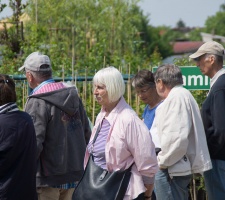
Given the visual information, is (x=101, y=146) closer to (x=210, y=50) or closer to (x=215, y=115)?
(x=215, y=115)

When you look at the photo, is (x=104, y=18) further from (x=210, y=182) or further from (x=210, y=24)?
(x=210, y=24)

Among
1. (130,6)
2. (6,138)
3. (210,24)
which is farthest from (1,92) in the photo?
(210,24)

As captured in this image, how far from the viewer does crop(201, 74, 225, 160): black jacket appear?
5.44m

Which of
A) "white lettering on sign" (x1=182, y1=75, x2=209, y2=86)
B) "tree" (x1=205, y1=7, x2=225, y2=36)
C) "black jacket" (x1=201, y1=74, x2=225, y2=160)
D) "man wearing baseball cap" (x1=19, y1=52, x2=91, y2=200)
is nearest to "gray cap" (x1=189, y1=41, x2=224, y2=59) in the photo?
"black jacket" (x1=201, y1=74, x2=225, y2=160)

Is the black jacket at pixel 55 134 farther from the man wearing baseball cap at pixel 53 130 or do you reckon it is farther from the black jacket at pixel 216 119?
the black jacket at pixel 216 119

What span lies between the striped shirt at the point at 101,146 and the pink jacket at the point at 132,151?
78 millimetres

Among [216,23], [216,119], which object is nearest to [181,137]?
[216,119]

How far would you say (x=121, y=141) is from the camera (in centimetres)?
455

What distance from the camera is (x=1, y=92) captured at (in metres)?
4.78

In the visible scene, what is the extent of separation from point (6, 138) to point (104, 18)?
1500cm

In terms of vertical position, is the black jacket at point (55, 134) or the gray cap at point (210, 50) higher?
the gray cap at point (210, 50)

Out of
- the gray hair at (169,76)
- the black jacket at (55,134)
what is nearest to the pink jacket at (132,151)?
the gray hair at (169,76)

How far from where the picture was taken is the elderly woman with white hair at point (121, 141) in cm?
454

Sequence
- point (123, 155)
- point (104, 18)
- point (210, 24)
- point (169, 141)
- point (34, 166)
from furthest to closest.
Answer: point (210, 24) < point (104, 18) < point (169, 141) < point (34, 166) < point (123, 155)
